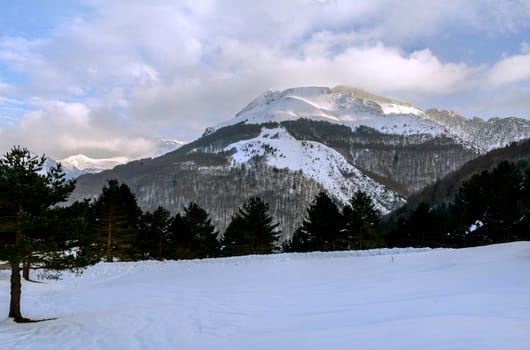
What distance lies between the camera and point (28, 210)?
15.3 metres

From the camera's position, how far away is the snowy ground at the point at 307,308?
9.13 m

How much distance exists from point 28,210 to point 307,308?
36.7 ft

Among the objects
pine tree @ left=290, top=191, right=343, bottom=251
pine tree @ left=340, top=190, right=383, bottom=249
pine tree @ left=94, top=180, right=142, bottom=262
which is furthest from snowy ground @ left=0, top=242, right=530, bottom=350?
pine tree @ left=290, top=191, right=343, bottom=251

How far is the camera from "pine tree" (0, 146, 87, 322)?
14039mm

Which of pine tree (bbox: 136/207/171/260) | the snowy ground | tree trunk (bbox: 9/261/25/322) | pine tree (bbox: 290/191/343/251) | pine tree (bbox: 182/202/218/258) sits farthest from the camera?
pine tree (bbox: 182/202/218/258)

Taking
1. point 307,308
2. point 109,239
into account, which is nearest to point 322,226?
point 109,239

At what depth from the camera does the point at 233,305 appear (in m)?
16.2

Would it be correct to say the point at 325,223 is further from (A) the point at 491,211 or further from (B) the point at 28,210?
(B) the point at 28,210

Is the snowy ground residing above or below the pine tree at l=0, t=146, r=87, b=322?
below

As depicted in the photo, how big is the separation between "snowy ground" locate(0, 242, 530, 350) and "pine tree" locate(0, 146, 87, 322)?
88.4 inches

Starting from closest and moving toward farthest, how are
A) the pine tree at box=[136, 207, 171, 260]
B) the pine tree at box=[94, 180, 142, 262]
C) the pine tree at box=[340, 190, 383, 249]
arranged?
the pine tree at box=[94, 180, 142, 262]
the pine tree at box=[340, 190, 383, 249]
the pine tree at box=[136, 207, 171, 260]

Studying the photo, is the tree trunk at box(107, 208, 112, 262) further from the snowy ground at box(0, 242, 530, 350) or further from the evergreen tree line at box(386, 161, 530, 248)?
the evergreen tree line at box(386, 161, 530, 248)

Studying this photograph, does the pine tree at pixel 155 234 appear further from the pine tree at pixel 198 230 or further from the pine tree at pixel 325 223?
the pine tree at pixel 325 223

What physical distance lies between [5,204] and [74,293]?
10568 millimetres
